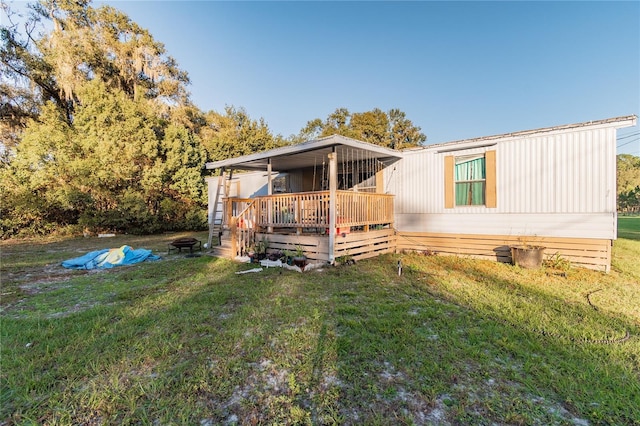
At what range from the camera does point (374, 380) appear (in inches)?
99.9

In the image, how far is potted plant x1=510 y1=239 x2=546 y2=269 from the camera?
6438 mm

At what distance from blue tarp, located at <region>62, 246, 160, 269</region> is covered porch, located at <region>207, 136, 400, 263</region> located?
6.98 feet

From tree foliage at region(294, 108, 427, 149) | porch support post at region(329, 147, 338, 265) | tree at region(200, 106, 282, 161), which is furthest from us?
tree foliage at region(294, 108, 427, 149)

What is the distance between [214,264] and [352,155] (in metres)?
4.96

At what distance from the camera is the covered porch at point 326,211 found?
7.17 metres

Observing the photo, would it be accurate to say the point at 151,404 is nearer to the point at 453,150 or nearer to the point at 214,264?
the point at 214,264

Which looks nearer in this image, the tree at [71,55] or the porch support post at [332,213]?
the porch support post at [332,213]

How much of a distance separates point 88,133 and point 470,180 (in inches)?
688

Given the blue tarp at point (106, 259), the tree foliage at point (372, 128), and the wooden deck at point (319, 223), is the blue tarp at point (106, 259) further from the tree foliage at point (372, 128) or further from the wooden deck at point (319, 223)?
the tree foliage at point (372, 128)

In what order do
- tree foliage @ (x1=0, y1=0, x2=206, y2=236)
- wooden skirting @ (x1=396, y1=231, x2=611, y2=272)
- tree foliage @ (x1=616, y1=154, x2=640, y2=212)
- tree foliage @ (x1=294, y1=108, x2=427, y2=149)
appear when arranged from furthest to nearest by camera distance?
tree foliage @ (x1=616, y1=154, x2=640, y2=212)
tree foliage @ (x1=294, y1=108, x2=427, y2=149)
tree foliage @ (x1=0, y1=0, x2=206, y2=236)
wooden skirting @ (x1=396, y1=231, x2=611, y2=272)

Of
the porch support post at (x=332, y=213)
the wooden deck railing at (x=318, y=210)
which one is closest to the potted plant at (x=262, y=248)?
the wooden deck railing at (x=318, y=210)

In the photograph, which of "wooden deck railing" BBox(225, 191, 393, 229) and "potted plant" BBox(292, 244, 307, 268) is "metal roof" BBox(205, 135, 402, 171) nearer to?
"wooden deck railing" BBox(225, 191, 393, 229)

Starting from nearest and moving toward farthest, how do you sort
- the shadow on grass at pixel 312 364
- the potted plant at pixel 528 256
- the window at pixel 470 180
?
1. the shadow on grass at pixel 312 364
2. the potted plant at pixel 528 256
3. the window at pixel 470 180

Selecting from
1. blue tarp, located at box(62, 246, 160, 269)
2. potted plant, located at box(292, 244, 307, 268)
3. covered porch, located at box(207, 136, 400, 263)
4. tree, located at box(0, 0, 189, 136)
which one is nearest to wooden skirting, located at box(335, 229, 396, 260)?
covered porch, located at box(207, 136, 400, 263)
